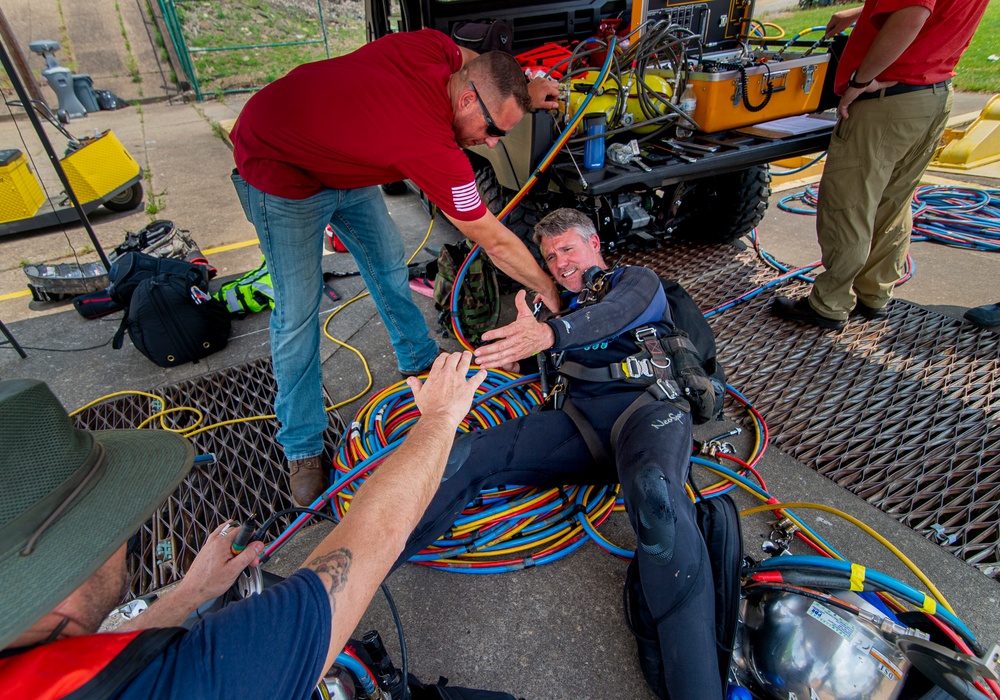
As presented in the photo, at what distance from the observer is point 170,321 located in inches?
124

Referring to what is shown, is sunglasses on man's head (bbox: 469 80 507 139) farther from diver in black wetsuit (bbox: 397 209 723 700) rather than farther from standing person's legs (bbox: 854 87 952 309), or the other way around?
standing person's legs (bbox: 854 87 952 309)

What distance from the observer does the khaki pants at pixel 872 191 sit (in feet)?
8.91

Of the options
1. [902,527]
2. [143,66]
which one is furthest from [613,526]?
[143,66]

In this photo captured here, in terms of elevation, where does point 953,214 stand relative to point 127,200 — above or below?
above

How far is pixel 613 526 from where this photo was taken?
215cm

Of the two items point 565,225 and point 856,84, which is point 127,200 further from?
point 856,84

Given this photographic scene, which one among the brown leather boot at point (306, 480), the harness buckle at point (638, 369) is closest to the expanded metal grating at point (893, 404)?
the harness buckle at point (638, 369)

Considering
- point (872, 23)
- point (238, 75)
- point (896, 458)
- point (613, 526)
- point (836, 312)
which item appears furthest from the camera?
point (238, 75)

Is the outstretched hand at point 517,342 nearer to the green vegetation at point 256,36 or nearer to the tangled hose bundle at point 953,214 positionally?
the tangled hose bundle at point 953,214

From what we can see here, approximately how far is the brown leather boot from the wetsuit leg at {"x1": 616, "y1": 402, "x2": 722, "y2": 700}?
142 centimetres

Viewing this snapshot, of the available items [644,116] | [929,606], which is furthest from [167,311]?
[929,606]

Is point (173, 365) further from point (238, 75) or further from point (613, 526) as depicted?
point (238, 75)

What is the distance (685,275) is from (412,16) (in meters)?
2.80

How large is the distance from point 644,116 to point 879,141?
1263 millimetres
